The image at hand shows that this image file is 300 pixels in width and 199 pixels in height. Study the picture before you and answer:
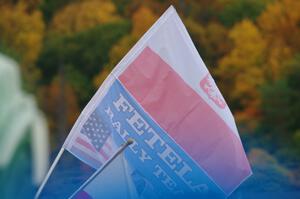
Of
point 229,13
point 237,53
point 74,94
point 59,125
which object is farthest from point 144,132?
point 229,13

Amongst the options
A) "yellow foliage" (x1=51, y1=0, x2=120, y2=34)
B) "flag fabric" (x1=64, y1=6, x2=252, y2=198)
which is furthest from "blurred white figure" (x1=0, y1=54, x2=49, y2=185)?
"yellow foliage" (x1=51, y1=0, x2=120, y2=34)

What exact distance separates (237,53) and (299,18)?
267 centimetres

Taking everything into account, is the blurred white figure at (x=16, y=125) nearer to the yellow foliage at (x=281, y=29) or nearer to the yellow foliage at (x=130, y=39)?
the yellow foliage at (x=130, y=39)

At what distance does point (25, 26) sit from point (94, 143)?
26.3 meters

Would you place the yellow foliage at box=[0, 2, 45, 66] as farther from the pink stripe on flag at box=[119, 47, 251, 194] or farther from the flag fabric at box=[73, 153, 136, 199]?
the flag fabric at box=[73, 153, 136, 199]

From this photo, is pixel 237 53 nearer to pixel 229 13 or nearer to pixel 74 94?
pixel 229 13

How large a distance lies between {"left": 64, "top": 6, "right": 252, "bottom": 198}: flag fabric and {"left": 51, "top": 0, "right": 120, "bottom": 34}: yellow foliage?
83.4 feet

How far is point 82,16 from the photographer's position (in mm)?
33062

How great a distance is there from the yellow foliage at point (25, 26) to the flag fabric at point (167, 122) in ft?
67.5

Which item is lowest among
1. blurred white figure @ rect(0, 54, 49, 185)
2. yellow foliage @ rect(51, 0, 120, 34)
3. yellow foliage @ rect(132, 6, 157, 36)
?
yellow foliage @ rect(132, 6, 157, 36)

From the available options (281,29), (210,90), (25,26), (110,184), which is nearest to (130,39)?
(25,26)

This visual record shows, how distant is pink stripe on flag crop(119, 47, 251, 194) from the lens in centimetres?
584

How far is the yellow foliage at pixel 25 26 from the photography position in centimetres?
2778

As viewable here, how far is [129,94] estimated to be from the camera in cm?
594
